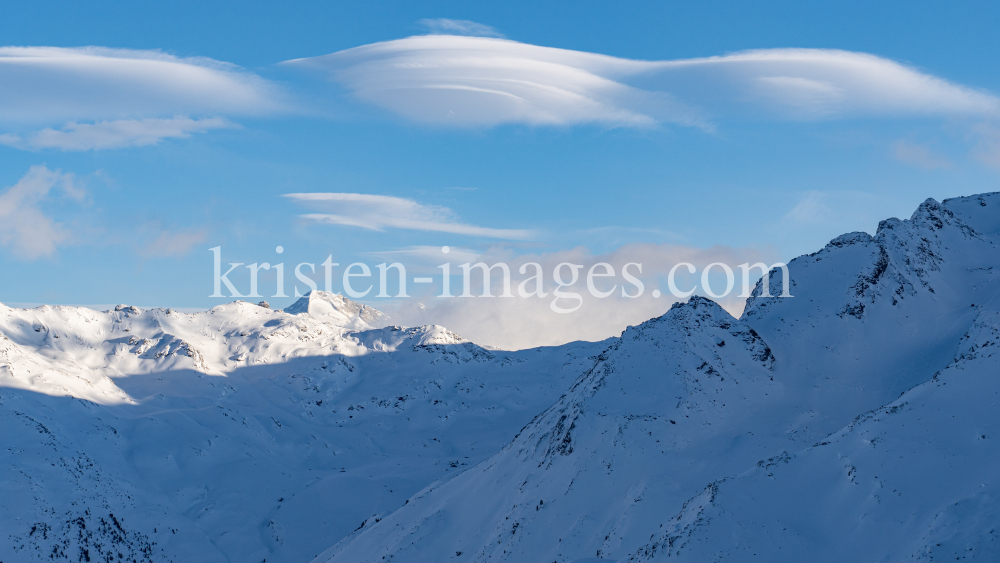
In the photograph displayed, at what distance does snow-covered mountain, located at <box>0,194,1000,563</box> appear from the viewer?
33188 mm

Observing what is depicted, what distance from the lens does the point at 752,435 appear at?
159 ft

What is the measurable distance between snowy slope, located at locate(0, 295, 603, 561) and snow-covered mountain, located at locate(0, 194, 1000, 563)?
51cm

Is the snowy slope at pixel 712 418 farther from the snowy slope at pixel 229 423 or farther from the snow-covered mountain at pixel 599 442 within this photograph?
the snowy slope at pixel 229 423

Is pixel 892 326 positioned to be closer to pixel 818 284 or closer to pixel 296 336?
pixel 818 284

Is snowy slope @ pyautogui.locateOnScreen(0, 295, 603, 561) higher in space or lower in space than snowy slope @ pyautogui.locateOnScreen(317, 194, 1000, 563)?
lower

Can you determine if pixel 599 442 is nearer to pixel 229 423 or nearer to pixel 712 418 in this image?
pixel 712 418

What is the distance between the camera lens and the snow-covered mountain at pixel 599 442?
33.2 m

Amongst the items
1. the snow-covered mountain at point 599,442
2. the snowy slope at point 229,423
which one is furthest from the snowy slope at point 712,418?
the snowy slope at point 229,423

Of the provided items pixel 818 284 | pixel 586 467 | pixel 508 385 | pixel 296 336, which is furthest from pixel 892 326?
pixel 296 336

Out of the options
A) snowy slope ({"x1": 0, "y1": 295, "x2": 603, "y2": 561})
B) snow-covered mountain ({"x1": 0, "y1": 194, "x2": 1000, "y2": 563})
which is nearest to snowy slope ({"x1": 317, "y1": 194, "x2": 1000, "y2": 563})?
snow-covered mountain ({"x1": 0, "y1": 194, "x2": 1000, "y2": 563})

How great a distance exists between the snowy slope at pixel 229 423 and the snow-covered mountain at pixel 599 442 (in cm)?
51

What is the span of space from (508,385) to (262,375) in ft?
178

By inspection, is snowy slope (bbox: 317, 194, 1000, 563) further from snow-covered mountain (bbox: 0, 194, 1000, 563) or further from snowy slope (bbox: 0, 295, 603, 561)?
snowy slope (bbox: 0, 295, 603, 561)

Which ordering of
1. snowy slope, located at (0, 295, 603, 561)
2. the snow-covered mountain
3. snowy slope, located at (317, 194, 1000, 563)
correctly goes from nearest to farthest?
the snow-covered mountain < snowy slope, located at (317, 194, 1000, 563) < snowy slope, located at (0, 295, 603, 561)
